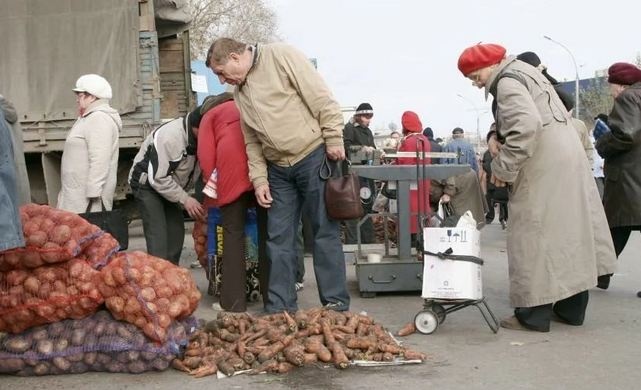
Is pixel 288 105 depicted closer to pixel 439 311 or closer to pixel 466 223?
pixel 466 223

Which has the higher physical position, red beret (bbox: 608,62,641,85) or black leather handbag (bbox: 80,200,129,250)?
red beret (bbox: 608,62,641,85)

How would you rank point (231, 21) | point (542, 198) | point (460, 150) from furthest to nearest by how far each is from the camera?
point (231, 21)
point (460, 150)
point (542, 198)

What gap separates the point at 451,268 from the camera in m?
5.32

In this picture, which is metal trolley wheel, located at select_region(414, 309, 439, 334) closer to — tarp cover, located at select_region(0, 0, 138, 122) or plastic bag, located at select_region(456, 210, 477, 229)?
plastic bag, located at select_region(456, 210, 477, 229)

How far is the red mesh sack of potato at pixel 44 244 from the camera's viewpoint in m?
4.72

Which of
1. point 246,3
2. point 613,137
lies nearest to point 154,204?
point 613,137

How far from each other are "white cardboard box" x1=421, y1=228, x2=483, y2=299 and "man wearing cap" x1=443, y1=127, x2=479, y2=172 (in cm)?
238

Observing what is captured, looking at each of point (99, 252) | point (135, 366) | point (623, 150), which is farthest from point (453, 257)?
point (623, 150)

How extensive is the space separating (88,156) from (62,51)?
5.43m

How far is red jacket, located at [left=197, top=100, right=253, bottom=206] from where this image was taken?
242 inches

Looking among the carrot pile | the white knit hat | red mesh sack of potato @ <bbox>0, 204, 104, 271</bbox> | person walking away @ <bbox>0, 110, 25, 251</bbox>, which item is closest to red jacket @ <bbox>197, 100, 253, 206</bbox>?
the white knit hat

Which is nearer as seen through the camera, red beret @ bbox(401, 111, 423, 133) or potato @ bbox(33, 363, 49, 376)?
potato @ bbox(33, 363, 49, 376)

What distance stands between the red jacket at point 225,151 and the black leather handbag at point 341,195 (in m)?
0.65

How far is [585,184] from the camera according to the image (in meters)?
5.49
